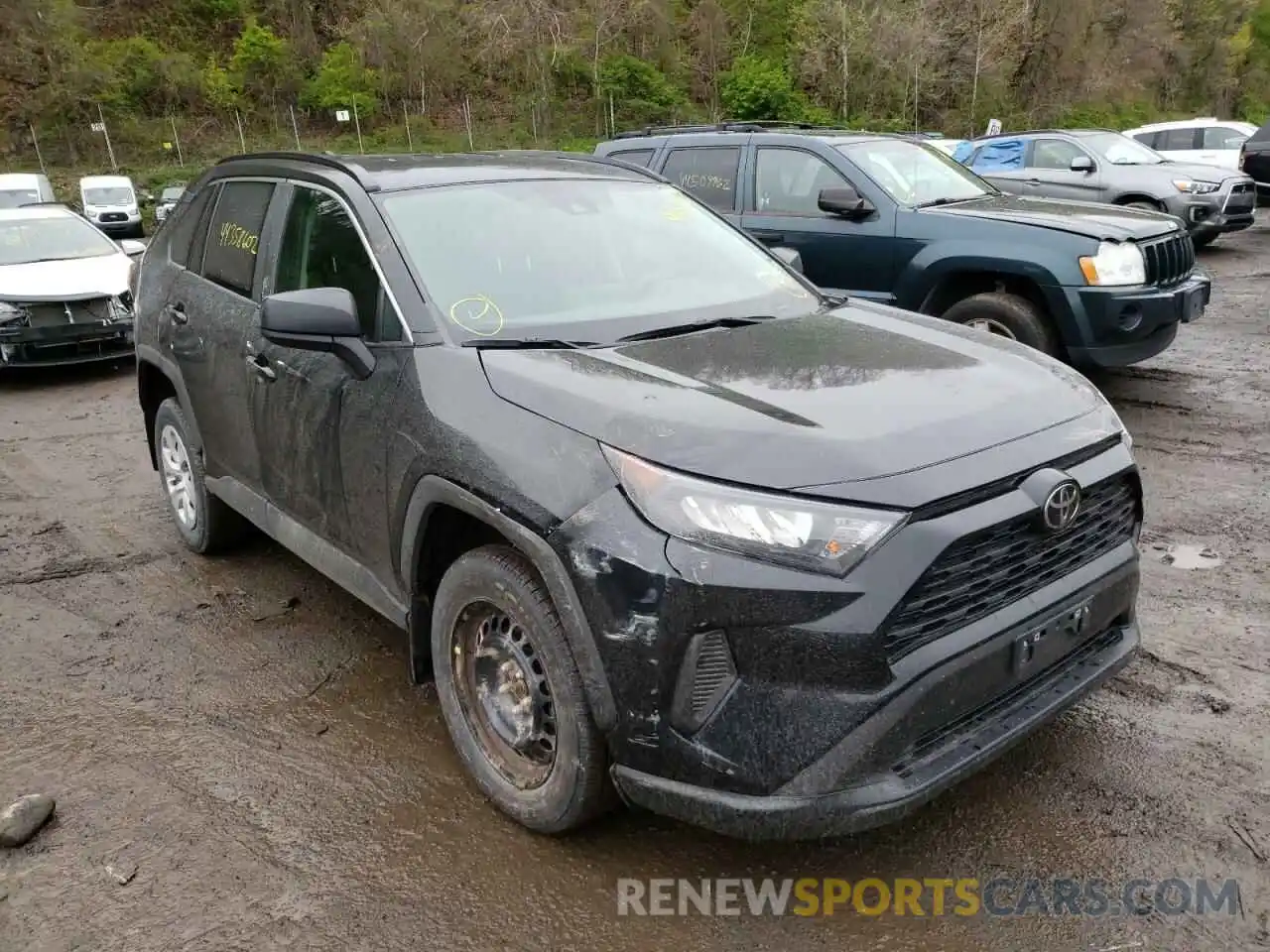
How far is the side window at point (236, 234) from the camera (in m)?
3.85

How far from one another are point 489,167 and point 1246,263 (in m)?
12.7

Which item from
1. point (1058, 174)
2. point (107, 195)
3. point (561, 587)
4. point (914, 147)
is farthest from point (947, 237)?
point (107, 195)

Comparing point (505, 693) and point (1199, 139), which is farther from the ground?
point (1199, 139)

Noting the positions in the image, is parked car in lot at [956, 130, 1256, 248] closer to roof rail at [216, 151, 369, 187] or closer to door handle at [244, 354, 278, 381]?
roof rail at [216, 151, 369, 187]

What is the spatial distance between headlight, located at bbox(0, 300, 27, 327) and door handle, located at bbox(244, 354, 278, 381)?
622 centimetres

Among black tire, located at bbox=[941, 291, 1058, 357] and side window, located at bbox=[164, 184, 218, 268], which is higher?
side window, located at bbox=[164, 184, 218, 268]

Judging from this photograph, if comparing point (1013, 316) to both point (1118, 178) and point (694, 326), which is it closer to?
point (694, 326)

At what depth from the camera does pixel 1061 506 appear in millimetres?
2344

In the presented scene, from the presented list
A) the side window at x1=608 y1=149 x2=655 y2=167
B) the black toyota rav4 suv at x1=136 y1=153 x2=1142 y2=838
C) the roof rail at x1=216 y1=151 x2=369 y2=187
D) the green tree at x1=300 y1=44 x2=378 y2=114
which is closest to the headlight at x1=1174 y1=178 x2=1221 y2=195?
the side window at x1=608 y1=149 x2=655 y2=167

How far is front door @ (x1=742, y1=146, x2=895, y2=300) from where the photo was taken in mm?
6648

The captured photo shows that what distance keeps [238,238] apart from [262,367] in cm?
78

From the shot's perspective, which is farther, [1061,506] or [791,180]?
[791,180]

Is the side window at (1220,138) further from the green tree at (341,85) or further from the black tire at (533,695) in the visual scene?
the green tree at (341,85)

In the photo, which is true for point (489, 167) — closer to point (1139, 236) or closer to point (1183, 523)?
point (1183, 523)
